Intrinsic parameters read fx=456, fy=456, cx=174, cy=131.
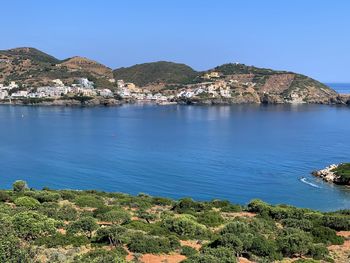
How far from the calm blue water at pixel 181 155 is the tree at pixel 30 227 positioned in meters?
26.6

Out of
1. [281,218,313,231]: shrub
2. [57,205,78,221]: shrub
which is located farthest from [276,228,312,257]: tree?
[57,205,78,221]: shrub

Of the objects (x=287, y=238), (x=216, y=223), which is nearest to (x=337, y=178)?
(x=216, y=223)

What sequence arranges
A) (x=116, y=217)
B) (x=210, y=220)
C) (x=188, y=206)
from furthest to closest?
1. (x=188, y=206)
2. (x=210, y=220)
3. (x=116, y=217)

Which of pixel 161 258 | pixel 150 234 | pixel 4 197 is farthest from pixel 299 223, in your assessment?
pixel 4 197

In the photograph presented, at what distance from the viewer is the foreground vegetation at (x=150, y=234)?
53.2 feet

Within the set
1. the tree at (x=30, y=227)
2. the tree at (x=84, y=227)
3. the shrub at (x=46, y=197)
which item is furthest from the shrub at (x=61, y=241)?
the shrub at (x=46, y=197)

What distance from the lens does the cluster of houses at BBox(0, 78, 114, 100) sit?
172750 millimetres

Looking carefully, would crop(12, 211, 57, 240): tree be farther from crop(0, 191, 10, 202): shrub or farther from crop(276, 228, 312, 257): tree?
crop(276, 228, 312, 257): tree

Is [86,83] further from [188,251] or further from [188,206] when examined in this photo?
[188,251]

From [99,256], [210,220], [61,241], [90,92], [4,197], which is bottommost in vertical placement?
[210,220]

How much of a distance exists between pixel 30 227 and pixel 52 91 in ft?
540

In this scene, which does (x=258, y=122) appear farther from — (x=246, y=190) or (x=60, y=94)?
(x=60, y=94)

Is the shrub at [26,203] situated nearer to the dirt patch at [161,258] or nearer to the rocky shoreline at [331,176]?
the dirt patch at [161,258]

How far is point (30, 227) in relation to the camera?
1836 centimetres
